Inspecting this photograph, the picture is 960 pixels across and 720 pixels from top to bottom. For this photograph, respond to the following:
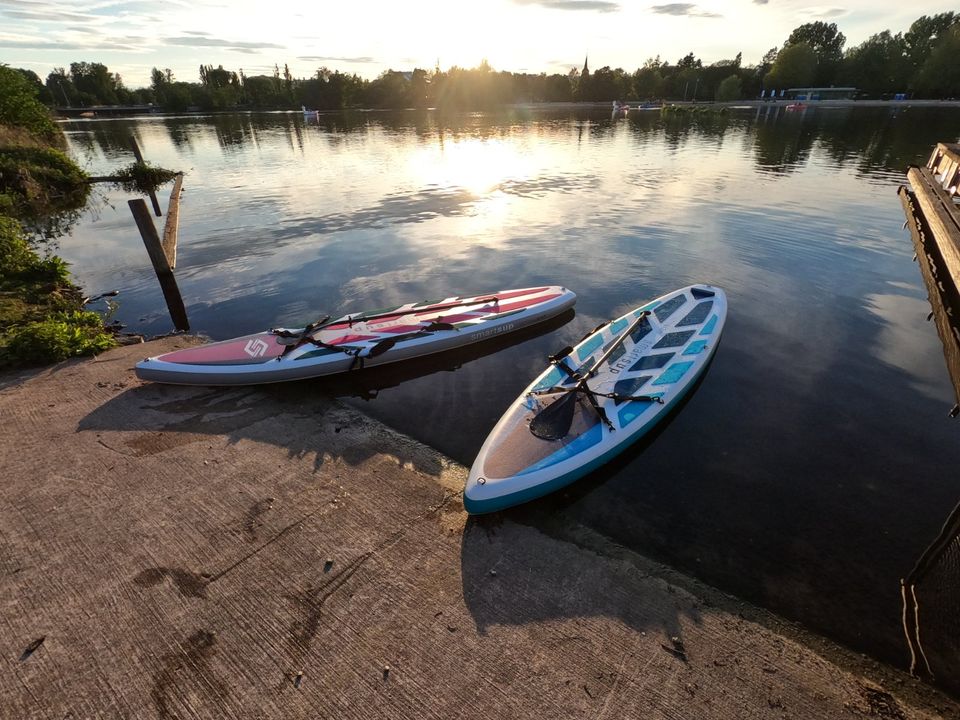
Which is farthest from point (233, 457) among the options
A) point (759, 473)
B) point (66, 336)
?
point (759, 473)

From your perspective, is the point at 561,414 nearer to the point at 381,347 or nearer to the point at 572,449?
the point at 572,449

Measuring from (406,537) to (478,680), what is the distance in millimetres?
2018

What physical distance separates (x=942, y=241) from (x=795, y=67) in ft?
453

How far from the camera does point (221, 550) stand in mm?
5684

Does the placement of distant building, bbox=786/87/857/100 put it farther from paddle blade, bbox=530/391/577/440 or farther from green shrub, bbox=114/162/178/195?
paddle blade, bbox=530/391/577/440

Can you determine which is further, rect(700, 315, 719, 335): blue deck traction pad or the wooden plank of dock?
rect(700, 315, 719, 335): blue deck traction pad

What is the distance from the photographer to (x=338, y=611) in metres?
5.06

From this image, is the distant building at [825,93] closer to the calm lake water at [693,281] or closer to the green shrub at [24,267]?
the calm lake water at [693,281]

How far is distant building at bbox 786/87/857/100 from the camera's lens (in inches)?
4028

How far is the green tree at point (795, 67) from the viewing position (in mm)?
109875

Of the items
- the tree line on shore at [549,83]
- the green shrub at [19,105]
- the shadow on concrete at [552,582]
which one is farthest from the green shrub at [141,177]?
the tree line on shore at [549,83]

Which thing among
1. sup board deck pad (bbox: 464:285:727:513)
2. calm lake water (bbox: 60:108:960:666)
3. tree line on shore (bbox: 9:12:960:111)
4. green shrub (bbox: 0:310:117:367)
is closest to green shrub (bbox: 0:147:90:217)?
calm lake water (bbox: 60:108:960:666)

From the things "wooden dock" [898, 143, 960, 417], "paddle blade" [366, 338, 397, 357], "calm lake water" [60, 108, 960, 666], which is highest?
"wooden dock" [898, 143, 960, 417]

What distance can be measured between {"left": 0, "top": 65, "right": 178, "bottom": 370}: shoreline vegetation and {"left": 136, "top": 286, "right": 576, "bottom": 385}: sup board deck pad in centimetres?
257
